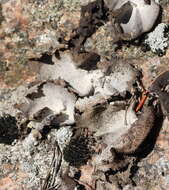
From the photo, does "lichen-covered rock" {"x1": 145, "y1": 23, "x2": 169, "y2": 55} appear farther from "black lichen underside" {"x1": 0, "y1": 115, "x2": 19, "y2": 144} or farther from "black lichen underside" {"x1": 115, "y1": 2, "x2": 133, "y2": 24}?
"black lichen underside" {"x1": 0, "y1": 115, "x2": 19, "y2": 144}

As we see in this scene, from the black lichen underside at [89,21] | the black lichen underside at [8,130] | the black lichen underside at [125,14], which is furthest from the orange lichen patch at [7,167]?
the black lichen underside at [125,14]

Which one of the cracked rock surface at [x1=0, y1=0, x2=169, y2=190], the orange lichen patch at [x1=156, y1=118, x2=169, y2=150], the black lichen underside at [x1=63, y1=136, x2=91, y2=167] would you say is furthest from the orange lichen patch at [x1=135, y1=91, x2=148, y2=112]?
the black lichen underside at [x1=63, y1=136, x2=91, y2=167]

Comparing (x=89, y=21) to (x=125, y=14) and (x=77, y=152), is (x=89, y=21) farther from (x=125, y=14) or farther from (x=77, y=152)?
(x=77, y=152)

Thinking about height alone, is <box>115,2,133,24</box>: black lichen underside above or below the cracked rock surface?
above

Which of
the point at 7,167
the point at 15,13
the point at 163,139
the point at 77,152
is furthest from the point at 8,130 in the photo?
the point at 163,139

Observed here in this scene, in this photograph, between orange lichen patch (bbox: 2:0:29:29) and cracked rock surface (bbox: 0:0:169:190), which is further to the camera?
orange lichen patch (bbox: 2:0:29:29)

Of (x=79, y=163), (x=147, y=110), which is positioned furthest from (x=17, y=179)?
(x=147, y=110)

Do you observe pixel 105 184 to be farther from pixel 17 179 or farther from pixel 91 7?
pixel 91 7

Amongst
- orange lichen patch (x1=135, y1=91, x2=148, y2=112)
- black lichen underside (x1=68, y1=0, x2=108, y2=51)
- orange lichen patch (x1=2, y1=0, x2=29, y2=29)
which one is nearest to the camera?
orange lichen patch (x1=135, y1=91, x2=148, y2=112)
